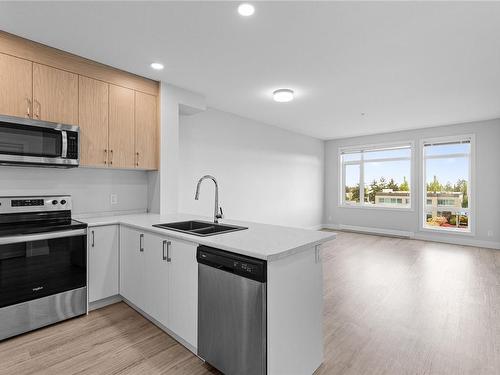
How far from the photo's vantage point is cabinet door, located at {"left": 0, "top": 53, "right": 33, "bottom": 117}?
2.27 metres

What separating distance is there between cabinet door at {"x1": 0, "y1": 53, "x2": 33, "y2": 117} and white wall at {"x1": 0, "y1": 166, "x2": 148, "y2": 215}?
0.57 meters

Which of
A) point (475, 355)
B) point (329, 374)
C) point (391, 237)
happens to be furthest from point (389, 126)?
point (329, 374)

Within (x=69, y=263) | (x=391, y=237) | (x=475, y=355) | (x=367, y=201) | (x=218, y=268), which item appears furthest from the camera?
(x=367, y=201)

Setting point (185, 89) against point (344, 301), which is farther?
point (185, 89)

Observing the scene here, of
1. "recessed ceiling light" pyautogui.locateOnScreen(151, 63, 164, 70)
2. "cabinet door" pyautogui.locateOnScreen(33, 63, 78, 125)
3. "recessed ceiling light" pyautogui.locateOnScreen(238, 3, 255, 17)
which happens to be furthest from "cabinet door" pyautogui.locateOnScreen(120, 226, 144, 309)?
"recessed ceiling light" pyautogui.locateOnScreen(238, 3, 255, 17)

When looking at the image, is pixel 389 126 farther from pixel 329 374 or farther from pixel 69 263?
pixel 69 263

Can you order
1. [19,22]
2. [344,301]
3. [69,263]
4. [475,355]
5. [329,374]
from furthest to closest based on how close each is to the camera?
[344,301], [69,263], [19,22], [475,355], [329,374]

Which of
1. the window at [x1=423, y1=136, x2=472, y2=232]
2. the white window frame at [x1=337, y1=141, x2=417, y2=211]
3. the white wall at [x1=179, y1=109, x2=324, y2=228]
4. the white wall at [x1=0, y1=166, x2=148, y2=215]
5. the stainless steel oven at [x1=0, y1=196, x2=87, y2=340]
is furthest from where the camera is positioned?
the white window frame at [x1=337, y1=141, x2=417, y2=211]

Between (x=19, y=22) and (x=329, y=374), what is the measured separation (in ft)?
11.8

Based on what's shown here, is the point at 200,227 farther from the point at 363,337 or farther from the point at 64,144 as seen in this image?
the point at 363,337

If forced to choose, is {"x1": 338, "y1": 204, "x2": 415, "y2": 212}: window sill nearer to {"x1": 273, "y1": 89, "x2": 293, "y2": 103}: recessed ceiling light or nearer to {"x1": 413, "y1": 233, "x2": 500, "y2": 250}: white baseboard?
{"x1": 413, "y1": 233, "x2": 500, "y2": 250}: white baseboard

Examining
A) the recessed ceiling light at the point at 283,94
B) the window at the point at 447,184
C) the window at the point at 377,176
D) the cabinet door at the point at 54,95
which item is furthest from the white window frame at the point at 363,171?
the cabinet door at the point at 54,95

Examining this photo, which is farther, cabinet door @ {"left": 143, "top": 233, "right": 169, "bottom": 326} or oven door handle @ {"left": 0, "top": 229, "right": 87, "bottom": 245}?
cabinet door @ {"left": 143, "top": 233, "right": 169, "bottom": 326}

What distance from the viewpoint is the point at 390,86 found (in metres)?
3.54
